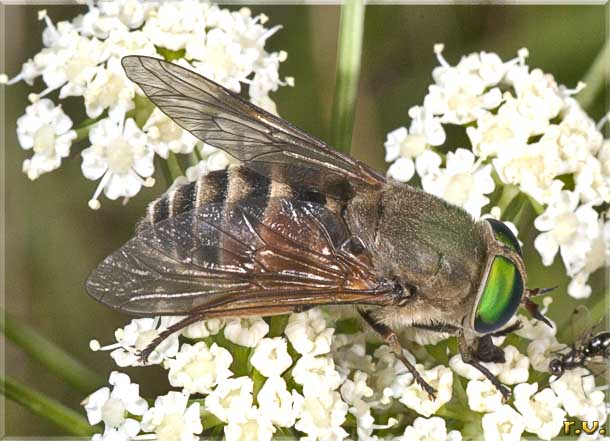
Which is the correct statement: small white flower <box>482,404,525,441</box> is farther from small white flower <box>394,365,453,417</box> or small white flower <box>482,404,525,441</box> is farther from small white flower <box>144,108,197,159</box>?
small white flower <box>144,108,197,159</box>

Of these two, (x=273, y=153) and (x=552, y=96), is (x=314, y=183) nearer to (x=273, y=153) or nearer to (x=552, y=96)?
(x=273, y=153)

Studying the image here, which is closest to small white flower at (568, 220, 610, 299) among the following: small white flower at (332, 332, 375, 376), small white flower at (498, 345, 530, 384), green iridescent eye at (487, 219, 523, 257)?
small white flower at (498, 345, 530, 384)

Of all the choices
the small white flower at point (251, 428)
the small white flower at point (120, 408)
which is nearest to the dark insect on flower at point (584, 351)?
the small white flower at point (251, 428)

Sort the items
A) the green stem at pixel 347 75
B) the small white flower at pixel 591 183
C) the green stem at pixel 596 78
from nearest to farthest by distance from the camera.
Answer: the small white flower at pixel 591 183, the green stem at pixel 347 75, the green stem at pixel 596 78

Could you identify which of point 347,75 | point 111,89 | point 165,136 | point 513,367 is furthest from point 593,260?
point 111,89

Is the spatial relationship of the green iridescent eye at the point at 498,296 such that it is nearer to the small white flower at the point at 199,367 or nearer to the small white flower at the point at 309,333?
the small white flower at the point at 309,333

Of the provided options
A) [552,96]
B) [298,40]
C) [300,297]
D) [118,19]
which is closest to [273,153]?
[300,297]
